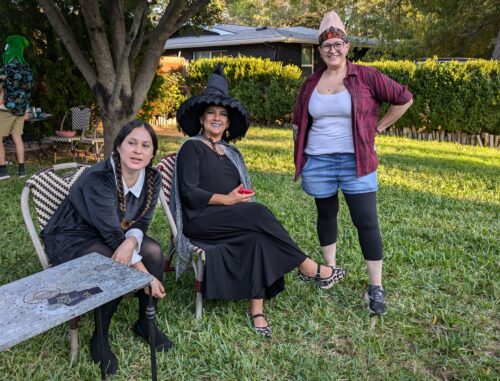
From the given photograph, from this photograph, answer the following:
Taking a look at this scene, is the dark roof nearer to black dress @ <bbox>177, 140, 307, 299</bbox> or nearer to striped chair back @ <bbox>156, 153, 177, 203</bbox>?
striped chair back @ <bbox>156, 153, 177, 203</bbox>

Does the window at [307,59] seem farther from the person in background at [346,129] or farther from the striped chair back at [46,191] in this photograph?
the striped chair back at [46,191]

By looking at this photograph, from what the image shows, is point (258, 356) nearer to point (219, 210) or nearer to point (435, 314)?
point (219, 210)

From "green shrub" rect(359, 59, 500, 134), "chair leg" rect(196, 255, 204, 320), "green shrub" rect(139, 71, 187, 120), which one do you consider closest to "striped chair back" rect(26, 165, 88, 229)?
"chair leg" rect(196, 255, 204, 320)

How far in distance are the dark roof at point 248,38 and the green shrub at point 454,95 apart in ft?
22.5

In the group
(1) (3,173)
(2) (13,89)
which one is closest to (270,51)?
Answer: (2) (13,89)

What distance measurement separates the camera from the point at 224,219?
331 cm

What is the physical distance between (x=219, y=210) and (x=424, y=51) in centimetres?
1881

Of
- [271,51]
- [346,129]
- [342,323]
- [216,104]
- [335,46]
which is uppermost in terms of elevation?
[271,51]

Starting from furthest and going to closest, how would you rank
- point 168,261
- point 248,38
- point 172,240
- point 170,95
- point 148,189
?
point 248,38
point 170,95
point 168,261
point 172,240
point 148,189

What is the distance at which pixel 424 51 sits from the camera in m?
19.9

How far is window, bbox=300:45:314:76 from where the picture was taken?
20.7m

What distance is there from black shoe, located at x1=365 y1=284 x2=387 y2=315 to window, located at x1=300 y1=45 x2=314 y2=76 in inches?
711

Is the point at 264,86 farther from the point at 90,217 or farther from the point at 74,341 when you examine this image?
the point at 74,341

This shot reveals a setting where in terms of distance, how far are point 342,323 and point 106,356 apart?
1502mm
